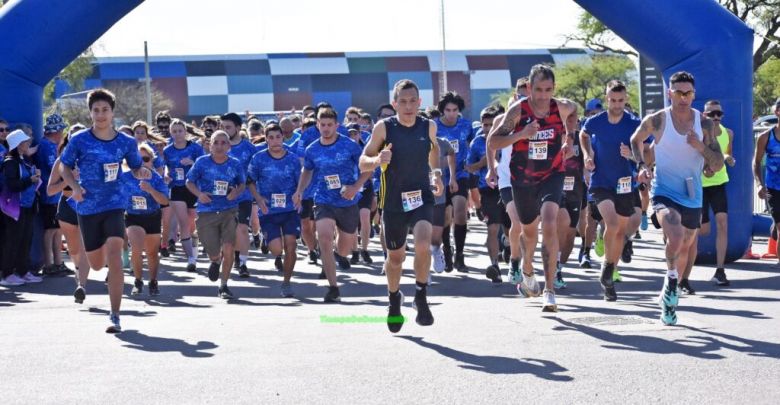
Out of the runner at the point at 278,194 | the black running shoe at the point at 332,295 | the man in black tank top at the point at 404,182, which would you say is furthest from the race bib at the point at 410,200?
the runner at the point at 278,194

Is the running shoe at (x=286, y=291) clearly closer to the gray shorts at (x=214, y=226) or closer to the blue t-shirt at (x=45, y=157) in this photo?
the gray shorts at (x=214, y=226)

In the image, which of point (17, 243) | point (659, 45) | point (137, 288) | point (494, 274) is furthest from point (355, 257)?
point (659, 45)

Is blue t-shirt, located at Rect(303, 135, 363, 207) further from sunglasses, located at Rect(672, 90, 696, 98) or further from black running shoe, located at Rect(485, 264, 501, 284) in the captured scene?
sunglasses, located at Rect(672, 90, 696, 98)

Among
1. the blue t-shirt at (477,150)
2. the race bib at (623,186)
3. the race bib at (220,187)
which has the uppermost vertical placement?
the blue t-shirt at (477,150)

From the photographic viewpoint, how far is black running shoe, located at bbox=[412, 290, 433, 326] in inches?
330

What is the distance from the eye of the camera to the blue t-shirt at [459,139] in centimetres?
1343

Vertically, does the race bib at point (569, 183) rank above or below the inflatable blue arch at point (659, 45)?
below

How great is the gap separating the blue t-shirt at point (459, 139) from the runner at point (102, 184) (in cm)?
468

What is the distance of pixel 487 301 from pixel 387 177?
2.54m

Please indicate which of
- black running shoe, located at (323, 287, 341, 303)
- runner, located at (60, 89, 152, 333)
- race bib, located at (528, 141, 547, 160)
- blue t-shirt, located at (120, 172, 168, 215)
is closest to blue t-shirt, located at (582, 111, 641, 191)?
race bib, located at (528, 141, 547, 160)

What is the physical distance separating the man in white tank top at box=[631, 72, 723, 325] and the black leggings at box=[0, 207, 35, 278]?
749 cm

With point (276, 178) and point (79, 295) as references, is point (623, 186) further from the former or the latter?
point (79, 295)

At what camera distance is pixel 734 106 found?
43.1 ft

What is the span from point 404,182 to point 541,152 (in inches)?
56.3
